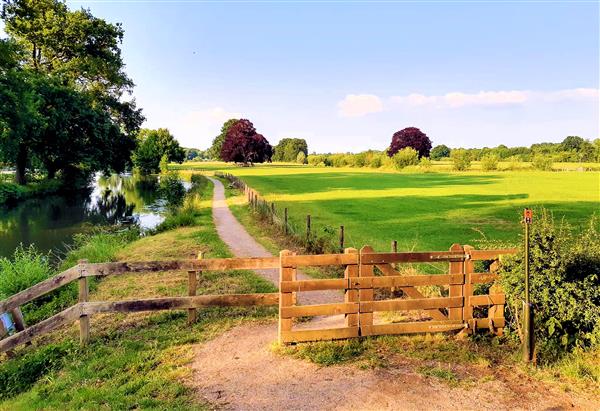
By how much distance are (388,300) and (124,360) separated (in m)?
4.36

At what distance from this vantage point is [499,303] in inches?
276

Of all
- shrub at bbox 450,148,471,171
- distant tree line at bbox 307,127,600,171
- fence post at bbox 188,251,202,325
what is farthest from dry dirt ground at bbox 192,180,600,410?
shrub at bbox 450,148,471,171

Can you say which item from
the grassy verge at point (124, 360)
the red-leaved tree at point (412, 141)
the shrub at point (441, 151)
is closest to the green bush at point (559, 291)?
the grassy verge at point (124, 360)

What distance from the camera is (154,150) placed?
95.6 meters

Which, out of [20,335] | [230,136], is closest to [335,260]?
→ [20,335]

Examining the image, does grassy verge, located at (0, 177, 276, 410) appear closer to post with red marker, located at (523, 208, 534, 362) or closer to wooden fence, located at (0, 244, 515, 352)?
wooden fence, located at (0, 244, 515, 352)

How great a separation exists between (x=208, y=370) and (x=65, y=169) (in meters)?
52.0

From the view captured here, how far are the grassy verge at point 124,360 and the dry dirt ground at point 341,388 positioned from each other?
0.46 meters

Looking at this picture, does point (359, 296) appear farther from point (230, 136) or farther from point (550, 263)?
point (230, 136)

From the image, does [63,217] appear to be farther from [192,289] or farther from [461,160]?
[461,160]

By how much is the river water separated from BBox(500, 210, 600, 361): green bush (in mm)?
20315

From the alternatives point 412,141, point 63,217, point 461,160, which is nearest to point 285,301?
point 63,217

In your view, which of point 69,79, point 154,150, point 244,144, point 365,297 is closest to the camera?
point 365,297

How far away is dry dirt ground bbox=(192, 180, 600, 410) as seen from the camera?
512 centimetres
